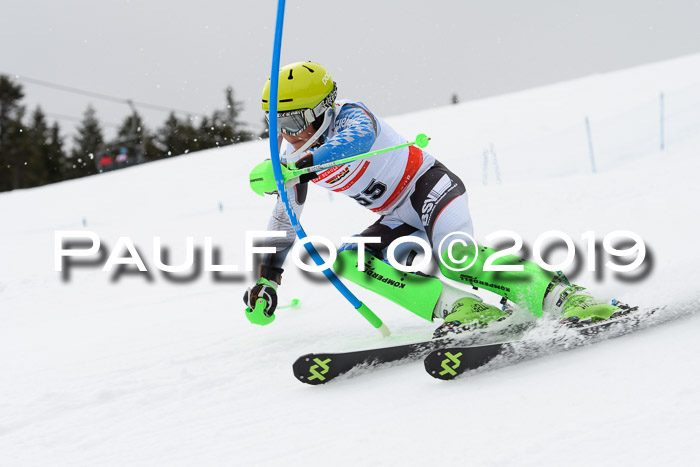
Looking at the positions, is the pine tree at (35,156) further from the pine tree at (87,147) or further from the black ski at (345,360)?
the black ski at (345,360)

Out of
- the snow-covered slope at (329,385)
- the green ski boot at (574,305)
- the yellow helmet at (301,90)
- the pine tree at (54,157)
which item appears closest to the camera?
the snow-covered slope at (329,385)

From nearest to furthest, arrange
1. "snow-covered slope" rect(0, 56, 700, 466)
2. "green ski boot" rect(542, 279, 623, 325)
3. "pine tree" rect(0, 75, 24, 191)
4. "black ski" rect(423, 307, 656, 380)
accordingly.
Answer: "snow-covered slope" rect(0, 56, 700, 466)
"black ski" rect(423, 307, 656, 380)
"green ski boot" rect(542, 279, 623, 325)
"pine tree" rect(0, 75, 24, 191)

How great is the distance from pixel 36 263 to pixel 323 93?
5711mm

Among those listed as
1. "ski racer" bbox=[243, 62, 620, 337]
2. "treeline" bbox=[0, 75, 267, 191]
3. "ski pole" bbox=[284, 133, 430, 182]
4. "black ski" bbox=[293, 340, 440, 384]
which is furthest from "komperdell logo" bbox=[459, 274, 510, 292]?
"treeline" bbox=[0, 75, 267, 191]

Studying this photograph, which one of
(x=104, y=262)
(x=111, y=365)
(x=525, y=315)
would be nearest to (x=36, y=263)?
(x=104, y=262)

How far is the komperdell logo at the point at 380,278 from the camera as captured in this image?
324cm

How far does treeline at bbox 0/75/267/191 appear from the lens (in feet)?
143

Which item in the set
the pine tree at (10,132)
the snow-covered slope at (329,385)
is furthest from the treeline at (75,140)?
the snow-covered slope at (329,385)

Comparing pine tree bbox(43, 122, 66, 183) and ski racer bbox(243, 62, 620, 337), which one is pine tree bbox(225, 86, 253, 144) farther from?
ski racer bbox(243, 62, 620, 337)

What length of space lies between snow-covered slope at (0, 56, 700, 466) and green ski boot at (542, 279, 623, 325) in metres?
0.16

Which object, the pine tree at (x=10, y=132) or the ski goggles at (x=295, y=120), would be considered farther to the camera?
the pine tree at (x=10, y=132)

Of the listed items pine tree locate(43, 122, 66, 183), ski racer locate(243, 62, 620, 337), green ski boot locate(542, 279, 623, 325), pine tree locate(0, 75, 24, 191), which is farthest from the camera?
pine tree locate(43, 122, 66, 183)

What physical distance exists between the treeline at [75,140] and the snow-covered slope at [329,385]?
3662cm

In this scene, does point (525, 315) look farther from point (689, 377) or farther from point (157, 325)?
point (157, 325)
